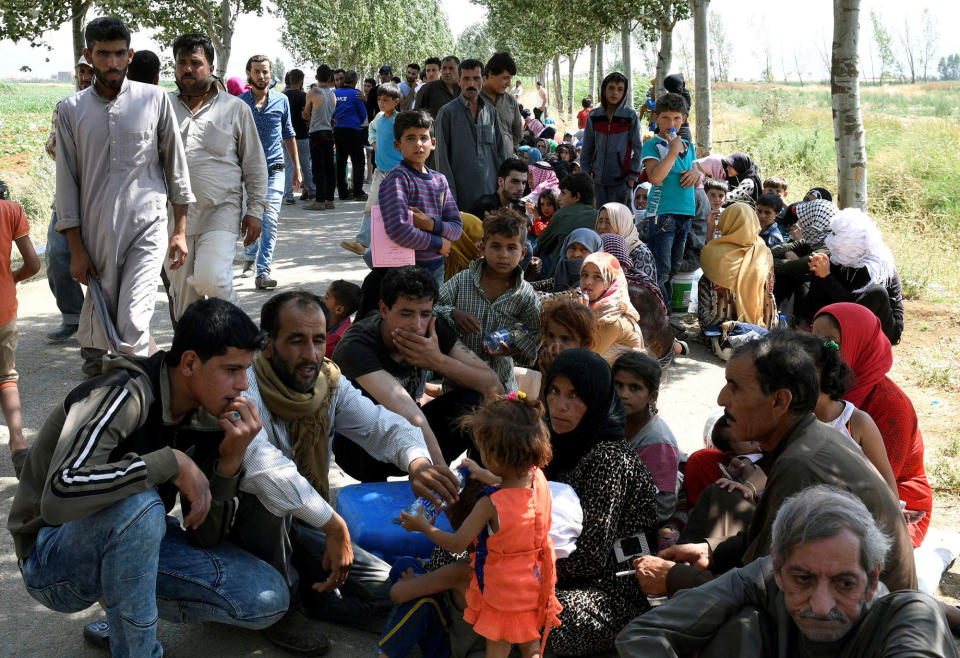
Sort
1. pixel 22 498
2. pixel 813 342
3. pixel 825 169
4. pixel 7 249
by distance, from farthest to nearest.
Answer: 1. pixel 825 169
2. pixel 7 249
3. pixel 813 342
4. pixel 22 498

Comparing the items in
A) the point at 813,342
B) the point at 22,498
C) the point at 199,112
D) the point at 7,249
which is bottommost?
the point at 22,498

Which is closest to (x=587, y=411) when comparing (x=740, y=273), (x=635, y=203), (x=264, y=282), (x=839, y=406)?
(x=839, y=406)

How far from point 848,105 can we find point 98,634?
8.34 metres

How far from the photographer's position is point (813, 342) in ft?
11.7

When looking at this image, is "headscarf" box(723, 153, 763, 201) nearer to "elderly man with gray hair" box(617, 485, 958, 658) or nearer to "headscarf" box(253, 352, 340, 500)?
"headscarf" box(253, 352, 340, 500)

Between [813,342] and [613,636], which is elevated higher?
[813,342]

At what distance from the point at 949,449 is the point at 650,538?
10.2 ft

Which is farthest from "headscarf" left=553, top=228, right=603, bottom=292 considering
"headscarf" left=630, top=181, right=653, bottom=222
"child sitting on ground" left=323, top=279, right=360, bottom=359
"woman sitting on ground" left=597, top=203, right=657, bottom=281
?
"headscarf" left=630, top=181, right=653, bottom=222

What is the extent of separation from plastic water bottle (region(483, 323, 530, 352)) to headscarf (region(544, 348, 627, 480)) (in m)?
1.28

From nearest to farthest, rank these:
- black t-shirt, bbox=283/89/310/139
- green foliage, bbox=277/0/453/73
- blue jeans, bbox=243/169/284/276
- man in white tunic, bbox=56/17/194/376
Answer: man in white tunic, bbox=56/17/194/376 → blue jeans, bbox=243/169/284/276 → black t-shirt, bbox=283/89/310/139 → green foliage, bbox=277/0/453/73

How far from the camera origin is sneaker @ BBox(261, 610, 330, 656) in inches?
131

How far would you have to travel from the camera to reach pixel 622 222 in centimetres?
707

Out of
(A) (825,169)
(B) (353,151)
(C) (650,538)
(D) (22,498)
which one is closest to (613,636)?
(C) (650,538)

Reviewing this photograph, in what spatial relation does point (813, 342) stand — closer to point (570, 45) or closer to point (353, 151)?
point (353, 151)
